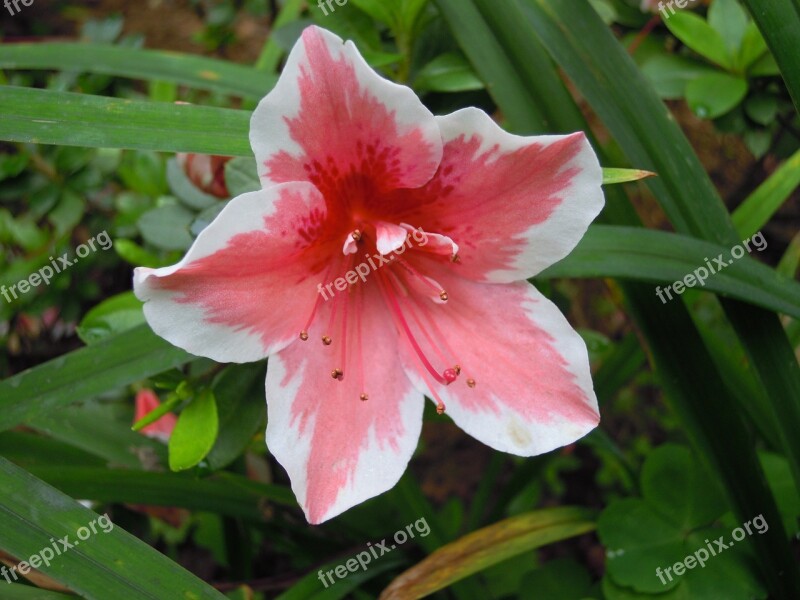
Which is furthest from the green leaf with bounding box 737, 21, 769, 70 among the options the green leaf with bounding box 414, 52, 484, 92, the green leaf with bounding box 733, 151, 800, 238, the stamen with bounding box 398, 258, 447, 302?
the stamen with bounding box 398, 258, 447, 302

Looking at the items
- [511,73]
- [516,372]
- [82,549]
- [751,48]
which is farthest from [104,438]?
[751,48]

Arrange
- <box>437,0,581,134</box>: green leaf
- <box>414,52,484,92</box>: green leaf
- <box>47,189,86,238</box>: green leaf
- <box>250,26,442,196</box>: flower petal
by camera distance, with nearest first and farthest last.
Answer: <box>250,26,442,196</box>: flower petal → <box>437,0,581,134</box>: green leaf → <box>414,52,484,92</box>: green leaf → <box>47,189,86,238</box>: green leaf

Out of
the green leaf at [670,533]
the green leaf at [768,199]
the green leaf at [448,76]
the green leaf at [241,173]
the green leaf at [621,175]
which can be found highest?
the green leaf at [241,173]

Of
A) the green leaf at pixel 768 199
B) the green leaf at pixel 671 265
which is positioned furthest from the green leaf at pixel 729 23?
the green leaf at pixel 671 265

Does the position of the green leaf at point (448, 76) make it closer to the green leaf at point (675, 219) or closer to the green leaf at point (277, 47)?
the green leaf at point (675, 219)

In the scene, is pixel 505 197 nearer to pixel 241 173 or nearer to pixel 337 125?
pixel 337 125

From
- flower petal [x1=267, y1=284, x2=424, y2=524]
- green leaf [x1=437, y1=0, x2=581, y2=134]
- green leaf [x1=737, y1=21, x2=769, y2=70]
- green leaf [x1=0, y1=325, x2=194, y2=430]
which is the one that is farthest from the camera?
green leaf [x1=737, y1=21, x2=769, y2=70]

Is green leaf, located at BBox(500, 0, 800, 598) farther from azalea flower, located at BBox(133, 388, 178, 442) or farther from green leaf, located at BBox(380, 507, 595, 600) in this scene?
azalea flower, located at BBox(133, 388, 178, 442)
